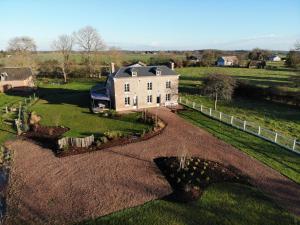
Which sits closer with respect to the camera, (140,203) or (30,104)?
(140,203)

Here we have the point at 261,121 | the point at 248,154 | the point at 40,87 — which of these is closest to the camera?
the point at 248,154

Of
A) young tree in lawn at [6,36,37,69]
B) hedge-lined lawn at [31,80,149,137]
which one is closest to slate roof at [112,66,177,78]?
hedge-lined lawn at [31,80,149,137]

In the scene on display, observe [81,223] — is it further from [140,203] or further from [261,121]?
[261,121]

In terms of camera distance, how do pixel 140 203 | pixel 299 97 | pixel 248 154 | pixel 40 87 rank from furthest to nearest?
pixel 40 87 → pixel 299 97 → pixel 248 154 → pixel 140 203

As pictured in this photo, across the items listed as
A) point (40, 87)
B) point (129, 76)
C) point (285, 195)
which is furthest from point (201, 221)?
point (40, 87)

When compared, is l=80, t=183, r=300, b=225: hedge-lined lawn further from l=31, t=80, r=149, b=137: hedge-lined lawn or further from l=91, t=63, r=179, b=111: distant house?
l=91, t=63, r=179, b=111: distant house

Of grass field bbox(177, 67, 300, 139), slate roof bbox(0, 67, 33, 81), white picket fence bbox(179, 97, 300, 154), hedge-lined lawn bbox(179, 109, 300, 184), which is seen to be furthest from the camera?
slate roof bbox(0, 67, 33, 81)

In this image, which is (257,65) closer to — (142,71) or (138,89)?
(142,71)

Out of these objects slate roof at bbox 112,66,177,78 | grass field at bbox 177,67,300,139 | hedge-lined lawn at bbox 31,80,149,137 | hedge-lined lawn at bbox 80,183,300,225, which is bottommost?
hedge-lined lawn at bbox 80,183,300,225
